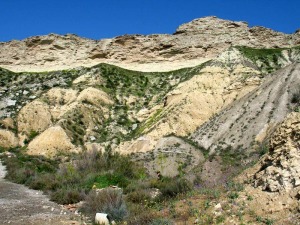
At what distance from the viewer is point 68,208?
14.4m

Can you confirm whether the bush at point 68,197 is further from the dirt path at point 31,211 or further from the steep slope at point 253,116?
the steep slope at point 253,116

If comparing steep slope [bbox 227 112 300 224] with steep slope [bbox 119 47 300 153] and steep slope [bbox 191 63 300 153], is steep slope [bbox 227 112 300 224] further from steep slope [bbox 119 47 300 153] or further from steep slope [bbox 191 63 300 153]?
steep slope [bbox 119 47 300 153]

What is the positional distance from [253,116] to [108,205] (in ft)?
78.9

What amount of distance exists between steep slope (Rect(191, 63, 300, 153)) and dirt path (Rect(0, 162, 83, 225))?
1815cm

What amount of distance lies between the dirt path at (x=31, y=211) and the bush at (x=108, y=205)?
0.53m

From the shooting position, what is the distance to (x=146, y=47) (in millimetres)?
64375

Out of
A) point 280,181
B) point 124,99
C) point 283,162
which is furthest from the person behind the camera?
point 124,99

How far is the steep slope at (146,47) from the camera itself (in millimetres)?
61031

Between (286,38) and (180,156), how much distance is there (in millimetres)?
38425

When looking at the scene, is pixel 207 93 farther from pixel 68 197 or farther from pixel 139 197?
pixel 139 197

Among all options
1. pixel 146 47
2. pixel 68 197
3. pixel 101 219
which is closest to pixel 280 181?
pixel 101 219

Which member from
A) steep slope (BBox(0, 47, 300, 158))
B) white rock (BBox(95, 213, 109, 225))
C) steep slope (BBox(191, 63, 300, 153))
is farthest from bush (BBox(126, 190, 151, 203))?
steep slope (BBox(0, 47, 300, 158))

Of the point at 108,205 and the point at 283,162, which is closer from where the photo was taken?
the point at 283,162

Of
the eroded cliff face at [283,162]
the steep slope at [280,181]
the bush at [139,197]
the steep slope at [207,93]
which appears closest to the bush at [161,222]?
the steep slope at [280,181]
